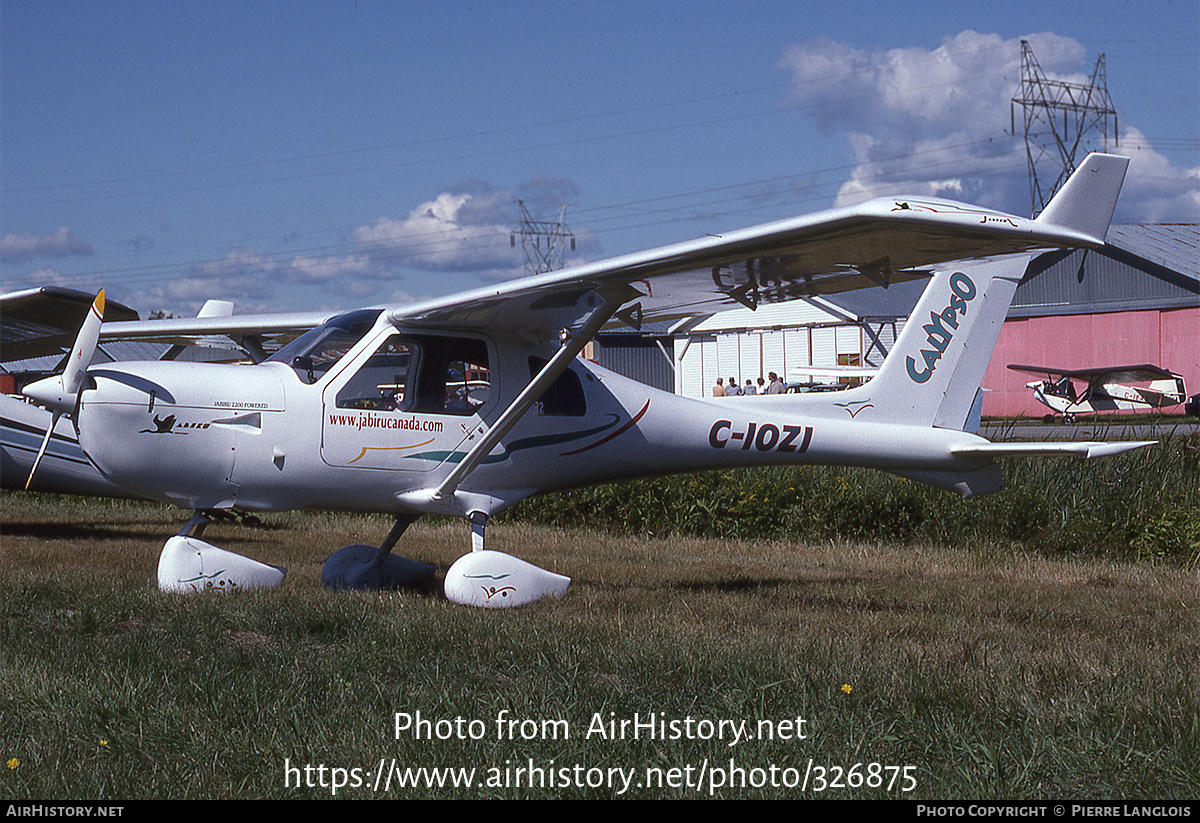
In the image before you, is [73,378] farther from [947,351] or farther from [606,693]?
[947,351]

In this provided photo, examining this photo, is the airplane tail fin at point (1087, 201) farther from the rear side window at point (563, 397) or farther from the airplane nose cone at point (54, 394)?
the airplane nose cone at point (54, 394)

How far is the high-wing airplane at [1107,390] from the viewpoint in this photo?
30375 millimetres

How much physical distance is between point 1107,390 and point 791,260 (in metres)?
29.0

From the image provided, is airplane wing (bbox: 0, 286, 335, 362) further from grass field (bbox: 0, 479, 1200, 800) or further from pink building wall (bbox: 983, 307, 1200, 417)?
pink building wall (bbox: 983, 307, 1200, 417)

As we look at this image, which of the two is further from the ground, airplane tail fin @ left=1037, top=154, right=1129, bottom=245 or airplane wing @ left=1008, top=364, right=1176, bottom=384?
airplane tail fin @ left=1037, top=154, right=1129, bottom=245

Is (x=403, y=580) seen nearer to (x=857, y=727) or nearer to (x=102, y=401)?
(x=102, y=401)

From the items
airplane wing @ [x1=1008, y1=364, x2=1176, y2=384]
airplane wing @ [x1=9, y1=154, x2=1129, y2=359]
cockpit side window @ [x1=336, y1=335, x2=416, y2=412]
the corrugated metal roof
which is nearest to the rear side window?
airplane wing @ [x1=9, y1=154, x2=1129, y2=359]

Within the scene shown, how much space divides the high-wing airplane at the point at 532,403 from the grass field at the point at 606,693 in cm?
73

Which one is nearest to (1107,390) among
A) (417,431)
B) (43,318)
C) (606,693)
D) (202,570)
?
(417,431)

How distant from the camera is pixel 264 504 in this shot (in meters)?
6.86

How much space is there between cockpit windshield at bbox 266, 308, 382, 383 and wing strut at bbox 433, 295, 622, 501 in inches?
42.9

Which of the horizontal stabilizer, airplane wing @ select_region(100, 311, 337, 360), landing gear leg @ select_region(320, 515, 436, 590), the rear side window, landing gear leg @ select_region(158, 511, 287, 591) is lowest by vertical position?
landing gear leg @ select_region(320, 515, 436, 590)

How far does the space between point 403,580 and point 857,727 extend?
4787 millimetres

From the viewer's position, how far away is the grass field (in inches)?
126
